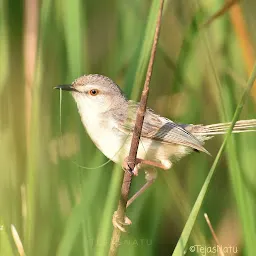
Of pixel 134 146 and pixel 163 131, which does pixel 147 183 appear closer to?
pixel 163 131

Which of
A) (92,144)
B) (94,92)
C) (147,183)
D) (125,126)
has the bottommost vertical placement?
(147,183)

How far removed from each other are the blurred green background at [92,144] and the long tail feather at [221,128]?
0.32 feet

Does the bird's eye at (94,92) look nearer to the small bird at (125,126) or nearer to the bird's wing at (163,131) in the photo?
the small bird at (125,126)

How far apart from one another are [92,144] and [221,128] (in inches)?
24.9

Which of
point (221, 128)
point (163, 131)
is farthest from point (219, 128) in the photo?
point (163, 131)

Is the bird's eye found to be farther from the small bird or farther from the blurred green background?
A: the blurred green background

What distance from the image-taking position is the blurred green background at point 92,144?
2117 millimetres

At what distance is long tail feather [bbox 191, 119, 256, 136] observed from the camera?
2664 millimetres

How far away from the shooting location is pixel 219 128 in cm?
287

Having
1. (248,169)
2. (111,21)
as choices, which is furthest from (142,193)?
(111,21)

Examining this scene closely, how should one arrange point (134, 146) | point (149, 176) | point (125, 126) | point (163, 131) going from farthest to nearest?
1. point (149, 176)
2. point (163, 131)
3. point (125, 126)
4. point (134, 146)

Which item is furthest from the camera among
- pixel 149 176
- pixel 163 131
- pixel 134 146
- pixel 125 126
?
pixel 149 176

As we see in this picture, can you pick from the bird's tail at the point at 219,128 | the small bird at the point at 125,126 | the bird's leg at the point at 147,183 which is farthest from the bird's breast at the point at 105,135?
the bird's tail at the point at 219,128

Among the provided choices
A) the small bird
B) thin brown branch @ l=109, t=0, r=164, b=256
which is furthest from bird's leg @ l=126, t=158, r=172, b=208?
thin brown branch @ l=109, t=0, r=164, b=256
